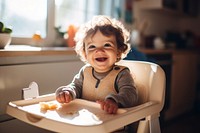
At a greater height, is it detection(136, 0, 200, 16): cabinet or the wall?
detection(136, 0, 200, 16): cabinet

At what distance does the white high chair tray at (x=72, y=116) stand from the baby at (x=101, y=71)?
7 centimetres

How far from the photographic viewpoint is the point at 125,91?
1053 millimetres

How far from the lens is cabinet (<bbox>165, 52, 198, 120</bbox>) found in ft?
9.63

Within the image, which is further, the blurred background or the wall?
the wall

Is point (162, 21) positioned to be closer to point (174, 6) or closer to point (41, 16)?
point (174, 6)

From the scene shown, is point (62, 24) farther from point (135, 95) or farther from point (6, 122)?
point (135, 95)

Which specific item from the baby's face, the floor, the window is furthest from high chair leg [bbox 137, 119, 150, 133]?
the floor

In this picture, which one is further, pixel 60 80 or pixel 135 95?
pixel 60 80

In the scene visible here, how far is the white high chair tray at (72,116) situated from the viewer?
790mm

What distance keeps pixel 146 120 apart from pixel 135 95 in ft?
0.35

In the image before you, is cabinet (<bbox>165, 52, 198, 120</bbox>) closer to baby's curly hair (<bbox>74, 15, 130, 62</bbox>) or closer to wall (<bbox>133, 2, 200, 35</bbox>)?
wall (<bbox>133, 2, 200, 35</bbox>)

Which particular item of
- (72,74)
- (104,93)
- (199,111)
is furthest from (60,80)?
(199,111)

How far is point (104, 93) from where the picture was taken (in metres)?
1.12

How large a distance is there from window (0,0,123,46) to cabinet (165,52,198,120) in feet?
3.67
